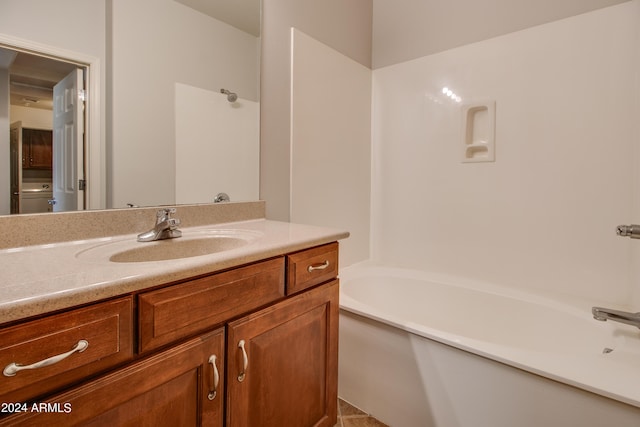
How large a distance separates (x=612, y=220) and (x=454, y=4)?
1546 mm

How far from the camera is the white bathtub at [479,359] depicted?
1.01 metres

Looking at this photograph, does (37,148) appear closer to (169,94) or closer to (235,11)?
(169,94)

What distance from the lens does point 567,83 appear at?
5.51 feet

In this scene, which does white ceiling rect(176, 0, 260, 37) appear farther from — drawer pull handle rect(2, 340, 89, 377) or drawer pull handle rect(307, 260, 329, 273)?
drawer pull handle rect(2, 340, 89, 377)

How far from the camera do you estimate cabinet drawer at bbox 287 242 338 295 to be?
1058mm

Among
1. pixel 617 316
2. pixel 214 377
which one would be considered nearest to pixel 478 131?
pixel 617 316

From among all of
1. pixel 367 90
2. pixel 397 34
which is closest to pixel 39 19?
pixel 367 90

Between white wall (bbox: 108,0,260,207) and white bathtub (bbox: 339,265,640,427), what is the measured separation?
1.06m

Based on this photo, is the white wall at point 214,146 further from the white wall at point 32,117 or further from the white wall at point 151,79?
the white wall at point 32,117

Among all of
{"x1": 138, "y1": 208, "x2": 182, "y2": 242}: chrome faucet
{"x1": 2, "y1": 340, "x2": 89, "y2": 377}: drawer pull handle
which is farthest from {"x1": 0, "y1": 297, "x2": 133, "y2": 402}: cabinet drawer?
{"x1": 138, "y1": 208, "x2": 182, "y2": 242}: chrome faucet

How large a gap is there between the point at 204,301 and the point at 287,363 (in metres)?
0.41

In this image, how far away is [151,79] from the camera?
4.12 ft

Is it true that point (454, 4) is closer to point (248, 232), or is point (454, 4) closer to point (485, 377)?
point (248, 232)

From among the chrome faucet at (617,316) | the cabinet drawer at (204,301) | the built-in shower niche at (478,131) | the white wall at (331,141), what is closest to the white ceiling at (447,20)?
the white wall at (331,141)
